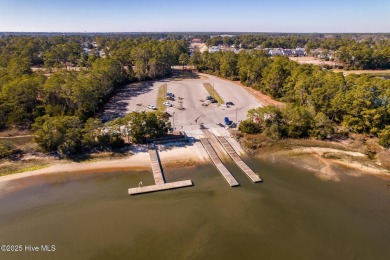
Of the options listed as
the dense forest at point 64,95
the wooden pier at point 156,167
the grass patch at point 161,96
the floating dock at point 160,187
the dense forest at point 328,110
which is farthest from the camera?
the grass patch at point 161,96

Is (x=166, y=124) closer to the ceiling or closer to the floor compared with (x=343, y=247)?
closer to the ceiling

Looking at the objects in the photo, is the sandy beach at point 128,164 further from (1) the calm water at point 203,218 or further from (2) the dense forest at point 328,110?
(2) the dense forest at point 328,110

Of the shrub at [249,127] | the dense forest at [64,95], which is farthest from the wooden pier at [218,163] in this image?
the dense forest at [64,95]

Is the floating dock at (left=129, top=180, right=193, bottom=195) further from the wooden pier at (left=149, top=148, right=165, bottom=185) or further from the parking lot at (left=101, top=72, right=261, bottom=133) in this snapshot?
the parking lot at (left=101, top=72, right=261, bottom=133)

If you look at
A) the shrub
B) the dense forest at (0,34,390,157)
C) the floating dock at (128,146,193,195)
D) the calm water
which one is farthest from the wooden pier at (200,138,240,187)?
the dense forest at (0,34,390,157)

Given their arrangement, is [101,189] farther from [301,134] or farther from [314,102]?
[314,102]

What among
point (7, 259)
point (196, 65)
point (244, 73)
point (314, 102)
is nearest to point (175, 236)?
point (7, 259)
